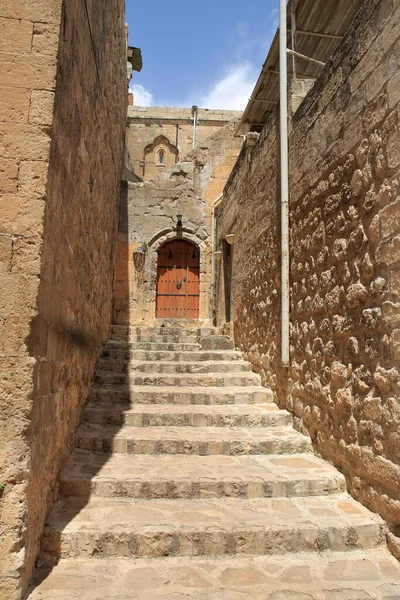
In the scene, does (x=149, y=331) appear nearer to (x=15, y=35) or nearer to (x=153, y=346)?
(x=153, y=346)

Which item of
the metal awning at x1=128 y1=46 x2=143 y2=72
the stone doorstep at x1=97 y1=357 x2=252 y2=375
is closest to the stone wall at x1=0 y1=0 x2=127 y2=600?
the stone doorstep at x1=97 y1=357 x2=252 y2=375

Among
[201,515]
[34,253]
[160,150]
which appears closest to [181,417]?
[201,515]

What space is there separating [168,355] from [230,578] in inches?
162

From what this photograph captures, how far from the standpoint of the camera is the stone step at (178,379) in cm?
541

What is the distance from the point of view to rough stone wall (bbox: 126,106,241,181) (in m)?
16.8

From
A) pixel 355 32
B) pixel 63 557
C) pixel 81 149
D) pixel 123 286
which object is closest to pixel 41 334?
pixel 63 557

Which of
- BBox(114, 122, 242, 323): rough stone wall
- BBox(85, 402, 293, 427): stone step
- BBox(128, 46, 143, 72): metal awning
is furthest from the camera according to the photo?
BBox(128, 46, 143, 72): metal awning

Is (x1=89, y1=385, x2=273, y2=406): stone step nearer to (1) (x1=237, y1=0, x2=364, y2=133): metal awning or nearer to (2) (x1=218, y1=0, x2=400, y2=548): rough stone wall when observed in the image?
(2) (x1=218, y1=0, x2=400, y2=548): rough stone wall

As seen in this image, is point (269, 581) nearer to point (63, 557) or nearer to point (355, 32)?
point (63, 557)

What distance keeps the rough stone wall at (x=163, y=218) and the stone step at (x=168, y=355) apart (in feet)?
10.6

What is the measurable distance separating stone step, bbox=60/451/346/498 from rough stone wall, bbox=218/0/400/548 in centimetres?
28

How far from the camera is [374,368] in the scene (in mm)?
2844

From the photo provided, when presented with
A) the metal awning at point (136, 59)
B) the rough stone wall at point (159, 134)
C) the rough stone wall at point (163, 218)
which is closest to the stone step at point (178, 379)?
the rough stone wall at point (163, 218)

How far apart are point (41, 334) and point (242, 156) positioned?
18.0 feet
